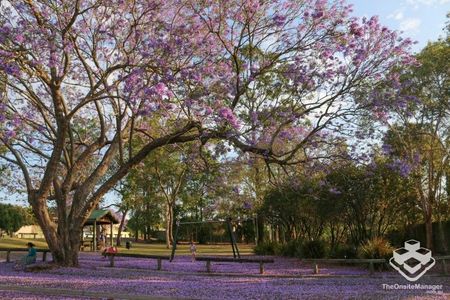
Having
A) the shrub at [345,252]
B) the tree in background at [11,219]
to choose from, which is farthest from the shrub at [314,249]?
the tree in background at [11,219]

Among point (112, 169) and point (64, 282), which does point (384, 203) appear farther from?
point (112, 169)

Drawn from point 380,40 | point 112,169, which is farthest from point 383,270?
point 112,169

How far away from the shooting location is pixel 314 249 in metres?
24.9

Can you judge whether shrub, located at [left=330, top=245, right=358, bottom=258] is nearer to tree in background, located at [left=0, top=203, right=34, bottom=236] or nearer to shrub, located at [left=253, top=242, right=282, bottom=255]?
shrub, located at [left=253, top=242, right=282, bottom=255]

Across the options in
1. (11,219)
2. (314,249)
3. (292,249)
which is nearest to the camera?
(314,249)

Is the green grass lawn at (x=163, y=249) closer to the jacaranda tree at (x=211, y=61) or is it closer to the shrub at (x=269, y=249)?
the shrub at (x=269, y=249)

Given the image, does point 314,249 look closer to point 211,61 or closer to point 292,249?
point 292,249

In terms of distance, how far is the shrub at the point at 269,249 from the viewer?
97.5 ft

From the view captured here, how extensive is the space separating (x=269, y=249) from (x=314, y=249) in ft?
A: 22.5

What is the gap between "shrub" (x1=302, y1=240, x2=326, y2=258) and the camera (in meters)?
24.5

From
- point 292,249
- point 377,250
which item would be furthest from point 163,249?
point 377,250

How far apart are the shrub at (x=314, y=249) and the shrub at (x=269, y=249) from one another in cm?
410

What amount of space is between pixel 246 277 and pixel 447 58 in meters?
14.5

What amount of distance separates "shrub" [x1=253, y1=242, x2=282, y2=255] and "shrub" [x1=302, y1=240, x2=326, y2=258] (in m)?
4.10
